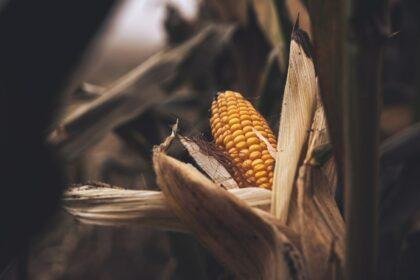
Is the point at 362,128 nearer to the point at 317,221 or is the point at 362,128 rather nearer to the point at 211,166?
the point at 317,221

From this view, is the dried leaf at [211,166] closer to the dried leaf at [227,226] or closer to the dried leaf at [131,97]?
the dried leaf at [227,226]

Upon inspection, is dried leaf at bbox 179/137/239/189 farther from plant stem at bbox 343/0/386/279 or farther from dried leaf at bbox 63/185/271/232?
plant stem at bbox 343/0/386/279

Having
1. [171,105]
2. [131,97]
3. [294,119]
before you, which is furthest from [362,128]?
[171,105]

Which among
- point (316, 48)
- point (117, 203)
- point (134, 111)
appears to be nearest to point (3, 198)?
point (316, 48)

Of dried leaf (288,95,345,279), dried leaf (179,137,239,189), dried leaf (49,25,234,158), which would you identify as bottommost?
dried leaf (288,95,345,279)

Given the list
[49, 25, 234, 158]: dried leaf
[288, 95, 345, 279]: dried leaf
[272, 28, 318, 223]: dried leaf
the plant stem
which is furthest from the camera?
[49, 25, 234, 158]: dried leaf

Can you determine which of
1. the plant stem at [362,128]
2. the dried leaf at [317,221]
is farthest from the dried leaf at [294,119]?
the plant stem at [362,128]

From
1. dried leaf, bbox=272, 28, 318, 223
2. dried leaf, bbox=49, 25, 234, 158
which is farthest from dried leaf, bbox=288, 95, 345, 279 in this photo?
dried leaf, bbox=49, 25, 234, 158
